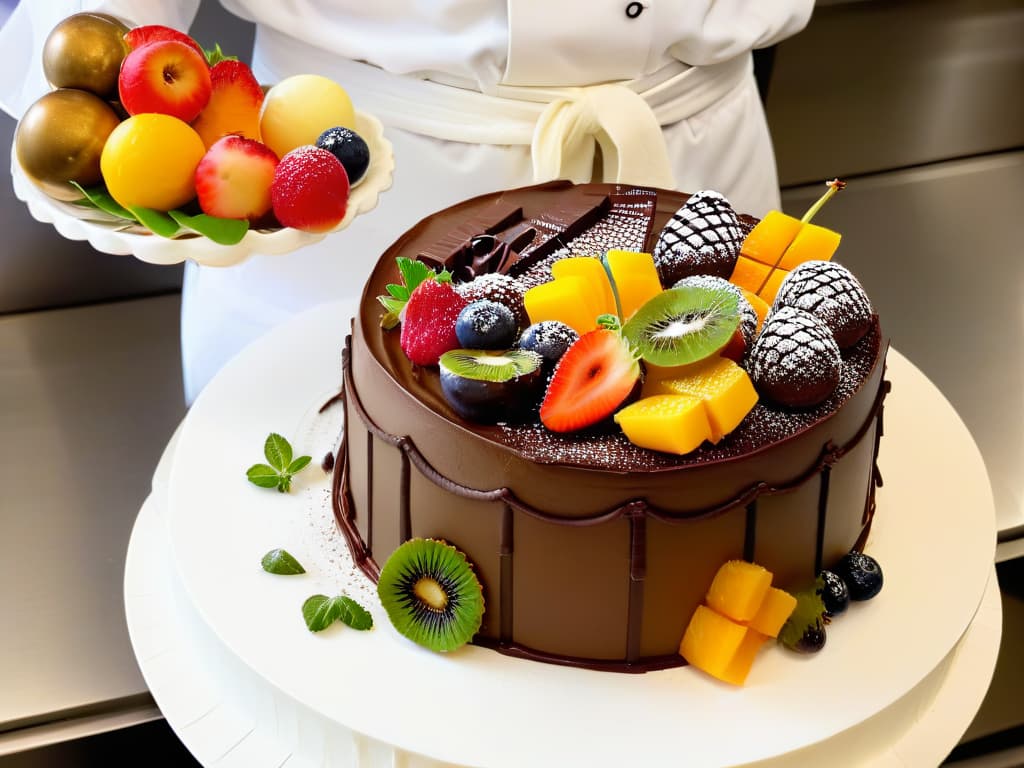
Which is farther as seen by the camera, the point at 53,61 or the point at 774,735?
the point at 53,61

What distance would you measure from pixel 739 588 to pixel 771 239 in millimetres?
447

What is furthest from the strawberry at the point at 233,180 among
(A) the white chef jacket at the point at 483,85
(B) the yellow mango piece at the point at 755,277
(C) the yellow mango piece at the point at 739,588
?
(C) the yellow mango piece at the point at 739,588

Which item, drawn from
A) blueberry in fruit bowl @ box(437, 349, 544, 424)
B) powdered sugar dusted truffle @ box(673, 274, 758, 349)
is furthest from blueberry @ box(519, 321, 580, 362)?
powdered sugar dusted truffle @ box(673, 274, 758, 349)

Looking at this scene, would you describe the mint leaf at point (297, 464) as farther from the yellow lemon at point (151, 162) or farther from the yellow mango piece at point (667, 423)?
the yellow mango piece at point (667, 423)

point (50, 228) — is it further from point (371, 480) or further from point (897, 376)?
point (897, 376)

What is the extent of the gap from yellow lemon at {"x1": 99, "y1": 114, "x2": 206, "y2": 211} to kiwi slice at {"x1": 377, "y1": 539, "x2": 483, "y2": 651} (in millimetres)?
494

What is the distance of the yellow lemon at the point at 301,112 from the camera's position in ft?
4.90

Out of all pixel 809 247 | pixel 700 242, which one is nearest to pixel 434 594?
pixel 700 242

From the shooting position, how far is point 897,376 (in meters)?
1.73

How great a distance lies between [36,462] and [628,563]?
125 cm

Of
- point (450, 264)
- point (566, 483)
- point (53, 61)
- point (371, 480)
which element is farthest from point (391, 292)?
point (53, 61)

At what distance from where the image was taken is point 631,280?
1.33 metres

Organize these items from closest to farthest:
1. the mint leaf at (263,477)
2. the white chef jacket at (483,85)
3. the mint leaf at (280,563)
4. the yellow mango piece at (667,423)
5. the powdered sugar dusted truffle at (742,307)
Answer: the yellow mango piece at (667,423) < the powdered sugar dusted truffle at (742,307) < the mint leaf at (280,563) < the mint leaf at (263,477) < the white chef jacket at (483,85)

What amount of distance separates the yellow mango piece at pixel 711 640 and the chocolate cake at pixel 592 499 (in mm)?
A: 15
